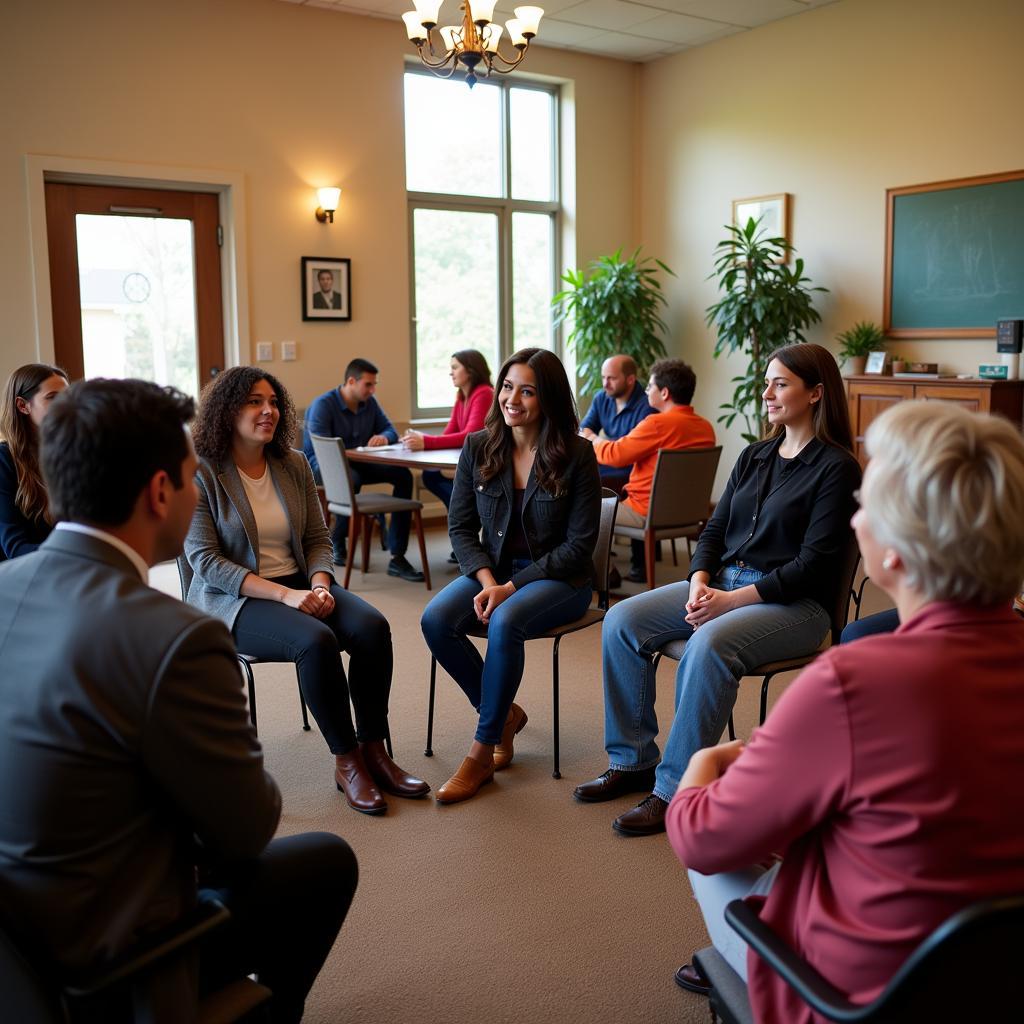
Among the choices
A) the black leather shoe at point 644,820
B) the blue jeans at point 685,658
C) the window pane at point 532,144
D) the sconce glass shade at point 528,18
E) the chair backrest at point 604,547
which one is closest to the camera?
the blue jeans at point 685,658

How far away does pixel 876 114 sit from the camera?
6699 millimetres

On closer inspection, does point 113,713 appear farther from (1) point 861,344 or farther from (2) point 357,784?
(1) point 861,344

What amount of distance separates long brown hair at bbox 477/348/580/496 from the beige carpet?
93 centimetres

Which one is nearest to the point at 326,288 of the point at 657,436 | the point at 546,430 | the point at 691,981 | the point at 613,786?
the point at 657,436

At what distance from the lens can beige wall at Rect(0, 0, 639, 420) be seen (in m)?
5.96

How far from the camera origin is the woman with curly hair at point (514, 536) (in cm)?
314

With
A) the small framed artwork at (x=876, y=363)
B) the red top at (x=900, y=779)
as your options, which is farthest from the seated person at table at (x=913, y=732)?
the small framed artwork at (x=876, y=363)

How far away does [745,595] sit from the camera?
9.45 feet

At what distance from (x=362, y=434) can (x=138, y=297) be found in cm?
167

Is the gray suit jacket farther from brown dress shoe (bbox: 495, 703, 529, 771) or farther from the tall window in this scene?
the tall window

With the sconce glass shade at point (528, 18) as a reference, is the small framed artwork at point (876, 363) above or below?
below

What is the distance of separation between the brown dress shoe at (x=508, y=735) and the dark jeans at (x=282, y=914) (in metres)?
1.58

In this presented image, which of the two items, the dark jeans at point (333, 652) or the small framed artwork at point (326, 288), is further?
the small framed artwork at point (326, 288)

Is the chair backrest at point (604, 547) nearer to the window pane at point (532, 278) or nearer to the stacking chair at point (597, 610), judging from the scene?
the stacking chair at point (597, 610)
